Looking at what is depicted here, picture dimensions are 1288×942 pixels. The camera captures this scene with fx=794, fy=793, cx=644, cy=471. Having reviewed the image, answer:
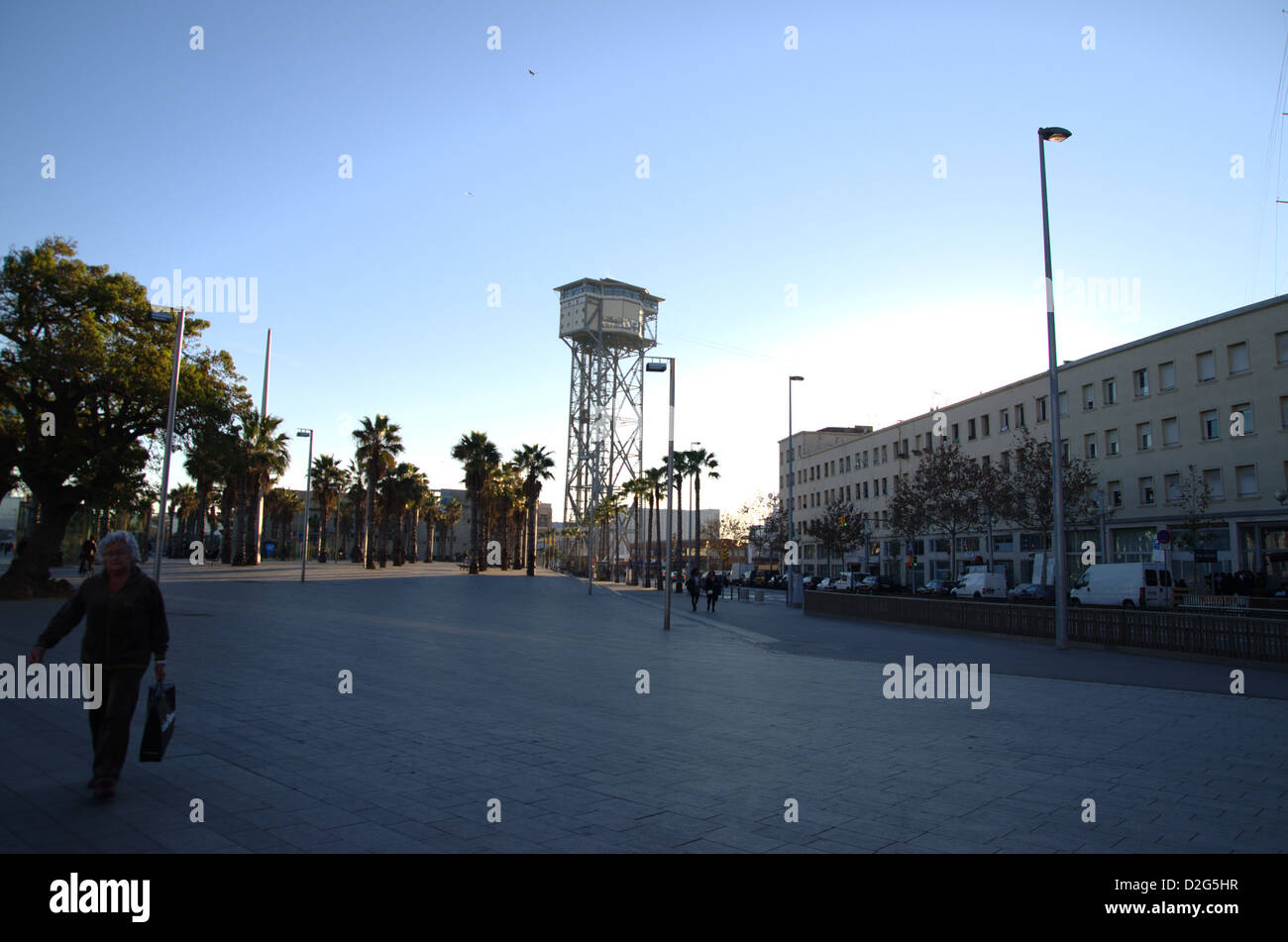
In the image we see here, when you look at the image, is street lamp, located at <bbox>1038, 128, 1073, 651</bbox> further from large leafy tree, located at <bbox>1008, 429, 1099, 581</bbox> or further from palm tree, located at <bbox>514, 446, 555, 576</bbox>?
palm tree, located at <bbox>514, 446, 555, 576</bbox>

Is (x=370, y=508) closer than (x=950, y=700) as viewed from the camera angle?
No

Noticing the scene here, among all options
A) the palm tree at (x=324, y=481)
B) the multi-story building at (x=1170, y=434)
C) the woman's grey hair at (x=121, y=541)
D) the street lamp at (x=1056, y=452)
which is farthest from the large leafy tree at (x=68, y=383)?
the palm tree at (x=324, y=481)

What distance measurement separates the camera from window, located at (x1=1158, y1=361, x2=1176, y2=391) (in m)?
42.3

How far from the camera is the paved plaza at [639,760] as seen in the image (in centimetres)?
492

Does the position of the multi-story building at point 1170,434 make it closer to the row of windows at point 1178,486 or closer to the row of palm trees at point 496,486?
the row of windows at point 1178,486

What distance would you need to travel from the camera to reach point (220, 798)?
535cm

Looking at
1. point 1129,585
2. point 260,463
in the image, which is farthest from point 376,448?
point 1129,585

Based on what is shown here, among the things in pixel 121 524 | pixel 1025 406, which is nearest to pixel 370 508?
pixel 121 524

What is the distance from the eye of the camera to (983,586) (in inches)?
1646

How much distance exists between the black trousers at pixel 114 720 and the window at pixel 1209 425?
46833 mm

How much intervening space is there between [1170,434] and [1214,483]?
3.82 meters

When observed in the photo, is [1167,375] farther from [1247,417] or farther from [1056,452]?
[1056,452]
